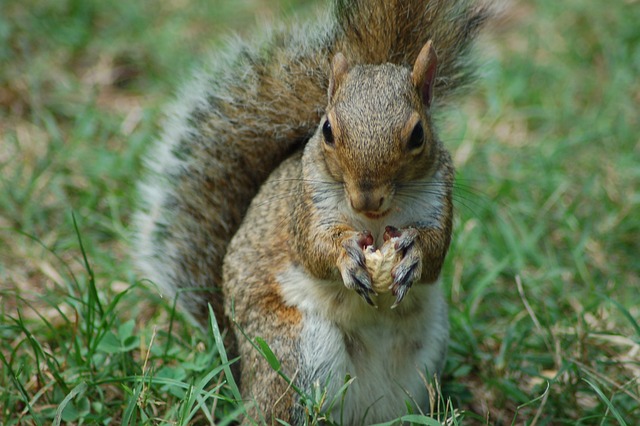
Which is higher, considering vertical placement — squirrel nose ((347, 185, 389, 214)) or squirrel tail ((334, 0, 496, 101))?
squirrel tail ((334, 0, 496, 101))

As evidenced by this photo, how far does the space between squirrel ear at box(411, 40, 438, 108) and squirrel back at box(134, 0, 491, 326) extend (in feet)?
0.73

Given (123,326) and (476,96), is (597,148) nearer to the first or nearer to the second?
(476,96)

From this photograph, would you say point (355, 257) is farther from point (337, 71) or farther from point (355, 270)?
point (337, 71)

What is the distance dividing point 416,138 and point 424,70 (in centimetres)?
22

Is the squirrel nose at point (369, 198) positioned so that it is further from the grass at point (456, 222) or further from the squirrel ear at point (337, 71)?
the grass at point (456, 222)

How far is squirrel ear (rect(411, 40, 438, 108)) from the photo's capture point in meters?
1.99

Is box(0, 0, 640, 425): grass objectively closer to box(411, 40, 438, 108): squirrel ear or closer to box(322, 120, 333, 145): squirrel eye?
box(411, 40, 438, 108): squirrel ear

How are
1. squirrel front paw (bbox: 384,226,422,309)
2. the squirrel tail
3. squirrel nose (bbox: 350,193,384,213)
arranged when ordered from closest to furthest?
squirrel nose (bbox: 350,193,384,213), squirrel front paw (bbox: 384,226,422,309), the squirrel tail

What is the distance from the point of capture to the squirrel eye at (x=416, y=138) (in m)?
1.86

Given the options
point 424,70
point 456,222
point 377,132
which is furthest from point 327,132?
point 456,222

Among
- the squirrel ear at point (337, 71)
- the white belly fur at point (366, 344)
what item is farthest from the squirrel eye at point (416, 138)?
the white belly fur at point (366, 344)

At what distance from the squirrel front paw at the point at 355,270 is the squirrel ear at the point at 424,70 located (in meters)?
0.39

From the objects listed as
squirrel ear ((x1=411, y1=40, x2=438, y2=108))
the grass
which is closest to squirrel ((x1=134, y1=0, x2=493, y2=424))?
squirrel ear ((x1=411, y1=40, x2=438, y2=108))

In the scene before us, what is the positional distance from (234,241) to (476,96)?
197cm
